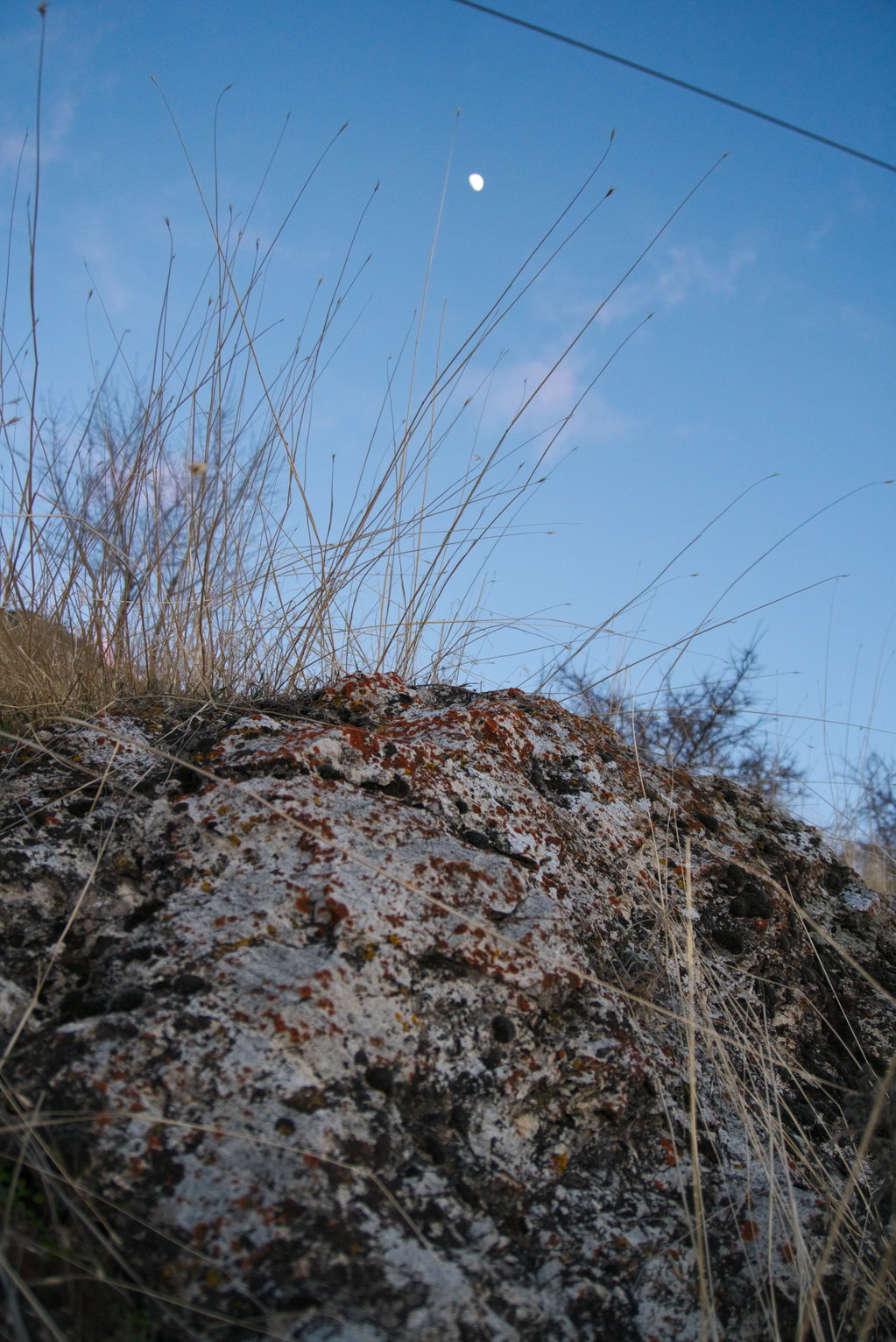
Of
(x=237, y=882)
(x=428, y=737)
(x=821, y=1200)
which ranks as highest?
(x=428, y=737)

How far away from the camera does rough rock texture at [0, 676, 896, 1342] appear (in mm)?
1042

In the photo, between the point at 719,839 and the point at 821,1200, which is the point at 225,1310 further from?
the point at 719,839

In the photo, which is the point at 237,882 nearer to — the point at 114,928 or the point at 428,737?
the point at 114,928

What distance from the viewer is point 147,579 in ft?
7.52

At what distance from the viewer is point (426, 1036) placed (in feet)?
4.35

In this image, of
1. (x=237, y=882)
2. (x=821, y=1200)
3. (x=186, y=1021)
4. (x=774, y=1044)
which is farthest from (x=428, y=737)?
(x=821, y=1200)

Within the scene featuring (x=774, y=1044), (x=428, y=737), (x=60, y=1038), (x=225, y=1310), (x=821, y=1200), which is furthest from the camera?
(x=428, y=737)

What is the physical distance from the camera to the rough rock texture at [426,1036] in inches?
41.0

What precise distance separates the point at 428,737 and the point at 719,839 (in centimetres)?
81

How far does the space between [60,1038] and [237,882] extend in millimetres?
367

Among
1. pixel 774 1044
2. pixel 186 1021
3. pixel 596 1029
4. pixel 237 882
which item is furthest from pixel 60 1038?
pixel 774 1044

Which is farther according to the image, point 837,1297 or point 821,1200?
point 821,1200

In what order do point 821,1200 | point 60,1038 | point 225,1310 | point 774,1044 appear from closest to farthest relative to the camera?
point 225,1310, point 60,1038, point 821,1200, point 774,1044

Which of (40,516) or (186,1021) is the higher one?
(40,516)
